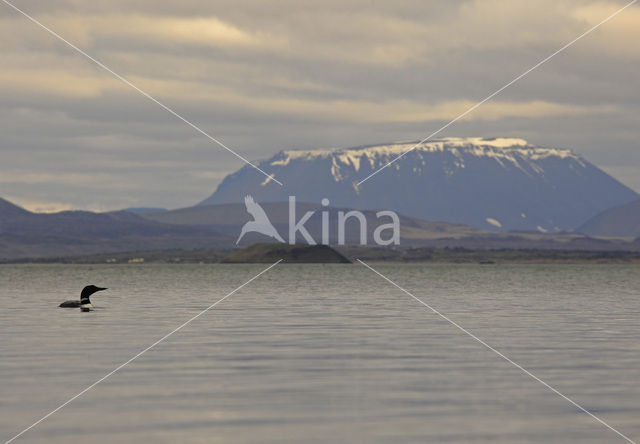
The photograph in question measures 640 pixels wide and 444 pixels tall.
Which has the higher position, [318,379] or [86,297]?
[86,297]

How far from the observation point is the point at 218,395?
32.7m

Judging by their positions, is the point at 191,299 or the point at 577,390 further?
the point at 191,299

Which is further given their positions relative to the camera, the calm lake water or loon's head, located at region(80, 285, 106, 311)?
loon's head, located at region(80, 285, 106, 311)

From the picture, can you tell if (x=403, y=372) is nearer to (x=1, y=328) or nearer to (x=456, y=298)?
(x=1, y=328)

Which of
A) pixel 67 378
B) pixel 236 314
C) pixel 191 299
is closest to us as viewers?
pixel 67 378

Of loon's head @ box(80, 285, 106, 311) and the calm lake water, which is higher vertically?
loon's head @ box(80, 285, 106, 311)

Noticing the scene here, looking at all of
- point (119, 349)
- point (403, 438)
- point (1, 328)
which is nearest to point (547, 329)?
point (119, 349)

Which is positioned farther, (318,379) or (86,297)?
(86,297)

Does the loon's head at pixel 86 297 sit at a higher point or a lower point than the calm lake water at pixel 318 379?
higher

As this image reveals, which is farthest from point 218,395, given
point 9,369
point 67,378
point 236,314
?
point 236,314

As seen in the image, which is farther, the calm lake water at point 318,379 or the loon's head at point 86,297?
the loon's head at point 86,297

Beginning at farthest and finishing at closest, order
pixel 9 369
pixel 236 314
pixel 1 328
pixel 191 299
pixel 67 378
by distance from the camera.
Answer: pixel 191 299, pixel 236 314, pixel 1 328, pixel 9 369, pixel 67 378

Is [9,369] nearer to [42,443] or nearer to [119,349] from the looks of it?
[119,349]

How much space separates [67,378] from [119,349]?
1044 cm
